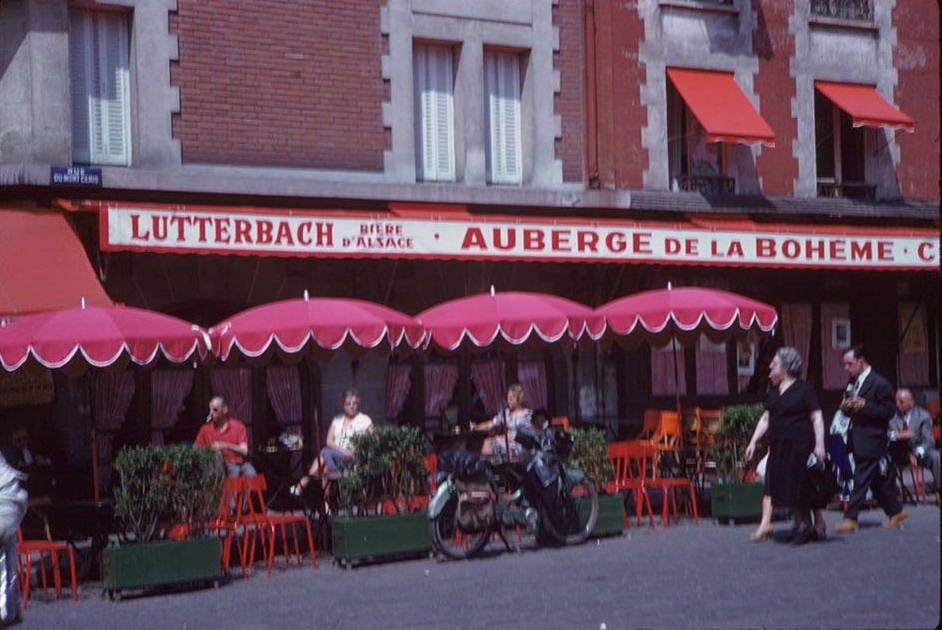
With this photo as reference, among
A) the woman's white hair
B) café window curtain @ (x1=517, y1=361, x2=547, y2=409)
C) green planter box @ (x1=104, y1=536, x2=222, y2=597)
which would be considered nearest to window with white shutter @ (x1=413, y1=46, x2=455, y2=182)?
café window curtain @ (x1=517, y1=361, x2=547, y2=409)

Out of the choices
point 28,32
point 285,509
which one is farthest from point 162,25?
point 285,509

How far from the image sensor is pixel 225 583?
12.6 meters

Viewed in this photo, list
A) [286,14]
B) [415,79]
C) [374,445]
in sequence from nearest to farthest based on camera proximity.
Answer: [374,445], [286,14], [415,79]

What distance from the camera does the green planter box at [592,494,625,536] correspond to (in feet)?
47.7

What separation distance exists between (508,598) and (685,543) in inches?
137

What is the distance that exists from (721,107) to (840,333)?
469 centimetres

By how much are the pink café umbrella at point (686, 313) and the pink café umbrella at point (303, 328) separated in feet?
9.64

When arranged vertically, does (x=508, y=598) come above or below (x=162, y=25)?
below

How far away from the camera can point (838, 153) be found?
23.7m

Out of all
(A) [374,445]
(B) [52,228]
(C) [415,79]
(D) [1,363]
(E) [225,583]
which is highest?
(C) [415,79]

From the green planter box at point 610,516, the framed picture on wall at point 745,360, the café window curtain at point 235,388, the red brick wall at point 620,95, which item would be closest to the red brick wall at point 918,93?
the framed picture on wall at point 745,360

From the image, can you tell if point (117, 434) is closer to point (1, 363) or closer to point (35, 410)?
point (35, 410)

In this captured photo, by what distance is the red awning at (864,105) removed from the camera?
Result: 887 inches

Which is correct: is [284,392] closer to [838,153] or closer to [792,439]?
[792,439]
